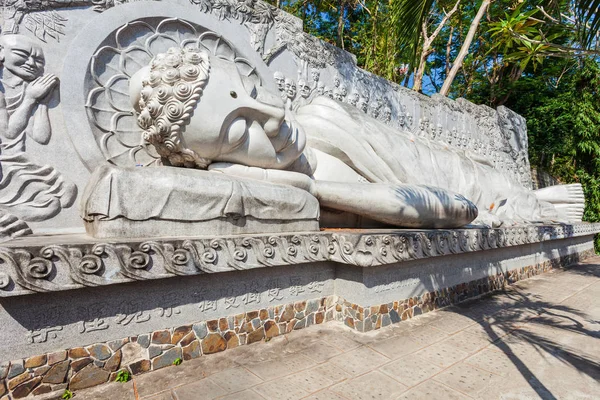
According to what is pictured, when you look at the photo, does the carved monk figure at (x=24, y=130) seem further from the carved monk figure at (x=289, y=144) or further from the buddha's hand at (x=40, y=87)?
the carved monk figure at (x=289, y=144)

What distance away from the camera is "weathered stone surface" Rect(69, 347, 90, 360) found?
1.58 m

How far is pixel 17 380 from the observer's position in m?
1.46

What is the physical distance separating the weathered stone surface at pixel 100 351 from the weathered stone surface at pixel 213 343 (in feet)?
1.56

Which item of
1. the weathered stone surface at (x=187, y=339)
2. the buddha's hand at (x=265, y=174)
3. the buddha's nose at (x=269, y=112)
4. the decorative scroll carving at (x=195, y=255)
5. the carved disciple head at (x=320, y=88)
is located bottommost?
the weathered stone surface at (x=187, y=339)

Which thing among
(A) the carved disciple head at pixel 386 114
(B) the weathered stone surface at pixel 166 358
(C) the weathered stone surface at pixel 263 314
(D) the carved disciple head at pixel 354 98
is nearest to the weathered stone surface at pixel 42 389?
(B) the weathered stone surface at pixel 166 358

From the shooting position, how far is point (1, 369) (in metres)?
1.43

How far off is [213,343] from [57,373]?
0.73 metres

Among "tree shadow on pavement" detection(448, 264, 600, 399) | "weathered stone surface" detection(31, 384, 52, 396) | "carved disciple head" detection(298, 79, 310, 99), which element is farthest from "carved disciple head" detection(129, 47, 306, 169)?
"tree shadow on pavement" detection(448, 264, 600, 399)

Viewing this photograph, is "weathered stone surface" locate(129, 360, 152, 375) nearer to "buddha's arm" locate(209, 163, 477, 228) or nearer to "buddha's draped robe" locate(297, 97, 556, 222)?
"buddha's arm" locate(209, 163, 477, 228)

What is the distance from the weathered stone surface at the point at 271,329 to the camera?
85.7 inches

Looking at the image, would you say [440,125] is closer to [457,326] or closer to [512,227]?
[512,227]

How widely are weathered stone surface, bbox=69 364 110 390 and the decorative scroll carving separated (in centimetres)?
24

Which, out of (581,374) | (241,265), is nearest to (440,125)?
(581,374)

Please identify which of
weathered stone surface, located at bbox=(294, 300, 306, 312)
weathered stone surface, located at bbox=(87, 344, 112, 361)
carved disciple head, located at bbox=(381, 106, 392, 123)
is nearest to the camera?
weathered stone surface, located at bbox=(87, 344, 112, 361)
